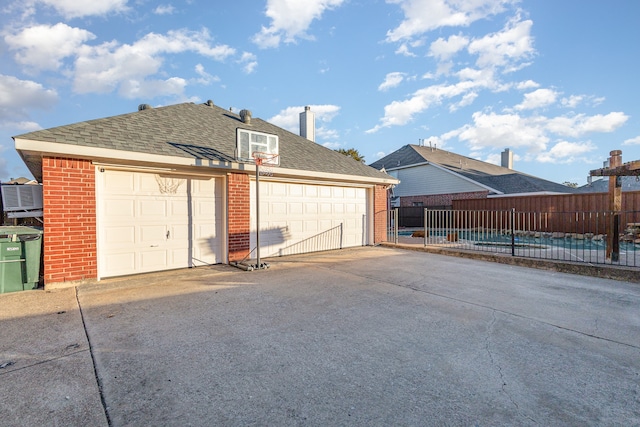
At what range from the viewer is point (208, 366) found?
101 inches

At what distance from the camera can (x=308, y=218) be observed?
8.94 metres

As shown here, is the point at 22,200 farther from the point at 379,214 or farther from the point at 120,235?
the point at 379,214

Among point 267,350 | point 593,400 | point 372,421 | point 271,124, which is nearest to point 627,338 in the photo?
point 593,400

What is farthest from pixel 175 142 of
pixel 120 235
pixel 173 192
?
pixel 120 235

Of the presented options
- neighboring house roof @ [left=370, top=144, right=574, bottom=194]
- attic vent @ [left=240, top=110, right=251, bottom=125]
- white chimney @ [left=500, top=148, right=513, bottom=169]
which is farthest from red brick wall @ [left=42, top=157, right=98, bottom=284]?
white chimney @ [left=500, top=148, right=513, bottom=169]

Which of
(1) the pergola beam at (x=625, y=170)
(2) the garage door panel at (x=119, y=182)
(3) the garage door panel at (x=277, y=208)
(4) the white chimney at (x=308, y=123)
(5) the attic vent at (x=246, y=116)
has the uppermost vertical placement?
(4) the white chimney at (x=308, y=123)

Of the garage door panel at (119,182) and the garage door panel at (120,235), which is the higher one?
the garage door panel at (119,182)

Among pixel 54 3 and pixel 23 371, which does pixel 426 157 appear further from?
pixel 23 371

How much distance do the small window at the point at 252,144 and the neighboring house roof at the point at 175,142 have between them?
351 mm

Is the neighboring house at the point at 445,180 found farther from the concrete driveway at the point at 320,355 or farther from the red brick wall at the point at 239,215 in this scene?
the concrete driveway at the point at 320,355

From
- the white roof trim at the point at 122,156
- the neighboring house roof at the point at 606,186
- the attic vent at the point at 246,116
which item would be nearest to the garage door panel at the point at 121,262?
the white roof trim at the point at 122,156

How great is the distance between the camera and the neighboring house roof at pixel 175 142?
5.09 meters

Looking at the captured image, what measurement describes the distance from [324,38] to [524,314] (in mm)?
9784

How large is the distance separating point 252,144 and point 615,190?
874cm
